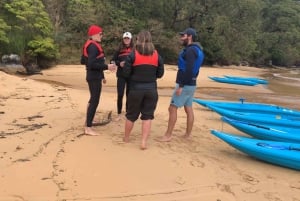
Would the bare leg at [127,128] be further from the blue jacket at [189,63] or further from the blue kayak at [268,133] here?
the blue kayak at [268,133]

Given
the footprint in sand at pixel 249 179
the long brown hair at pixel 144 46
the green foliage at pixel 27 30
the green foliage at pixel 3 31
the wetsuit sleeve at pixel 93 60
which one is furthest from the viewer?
the green foliage at pixel 27 30

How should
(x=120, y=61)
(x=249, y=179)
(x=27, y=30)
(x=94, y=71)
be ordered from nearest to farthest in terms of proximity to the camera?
(x=249, y=179) < (x=94, y=71) < (x=120, y=61) < (x=27, y=30)

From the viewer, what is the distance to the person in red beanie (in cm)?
643

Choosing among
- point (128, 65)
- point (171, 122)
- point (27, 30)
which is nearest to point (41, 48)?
point (27, 30)

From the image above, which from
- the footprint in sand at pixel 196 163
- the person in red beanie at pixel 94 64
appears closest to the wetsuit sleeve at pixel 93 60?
the person in red beanie at pixel 94 64

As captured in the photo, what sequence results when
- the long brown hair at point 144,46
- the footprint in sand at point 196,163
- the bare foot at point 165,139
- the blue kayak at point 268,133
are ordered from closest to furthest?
the footprint in sand at point 196,163, the long brown hair at point 144,46, the bare foot at point 165,139, the blue kayak at point 268,133

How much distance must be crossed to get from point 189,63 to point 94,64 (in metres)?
1.47

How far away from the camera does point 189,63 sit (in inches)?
255

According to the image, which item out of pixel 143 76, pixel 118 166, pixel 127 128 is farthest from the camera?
pixel 127 128

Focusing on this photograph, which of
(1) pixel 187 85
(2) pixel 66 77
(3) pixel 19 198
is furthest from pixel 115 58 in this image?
(2) pixel 66 77

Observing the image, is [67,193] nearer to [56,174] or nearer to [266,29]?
[56,174]

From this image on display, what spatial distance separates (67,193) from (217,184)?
1807 millimetres

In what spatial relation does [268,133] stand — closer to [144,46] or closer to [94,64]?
[144,46]

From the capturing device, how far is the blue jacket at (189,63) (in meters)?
6.46
